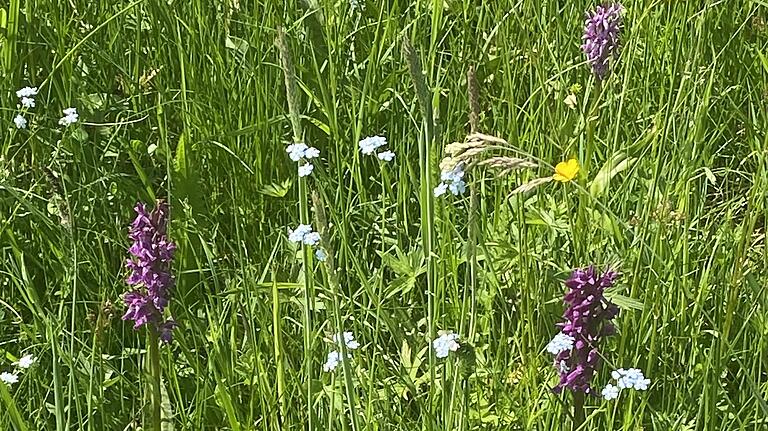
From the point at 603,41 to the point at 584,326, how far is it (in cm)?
71

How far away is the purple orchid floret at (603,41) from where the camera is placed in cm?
187

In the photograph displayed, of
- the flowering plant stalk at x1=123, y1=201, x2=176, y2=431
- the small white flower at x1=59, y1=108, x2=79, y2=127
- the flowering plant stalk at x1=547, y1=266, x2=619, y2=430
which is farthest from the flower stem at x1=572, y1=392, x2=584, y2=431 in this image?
the small white flower at x1=59, y1=108, x2=79, y2=127

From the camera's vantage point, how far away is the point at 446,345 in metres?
1.25

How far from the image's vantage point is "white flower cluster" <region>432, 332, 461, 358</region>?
1.23 metres

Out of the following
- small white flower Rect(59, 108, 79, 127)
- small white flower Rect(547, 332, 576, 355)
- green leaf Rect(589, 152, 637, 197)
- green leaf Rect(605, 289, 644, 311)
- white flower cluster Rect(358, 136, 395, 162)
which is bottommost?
green leaf Rect(605, 289, 644, 311)

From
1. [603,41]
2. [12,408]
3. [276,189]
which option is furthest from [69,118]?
[603,41]

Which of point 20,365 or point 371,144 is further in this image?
point 371,144

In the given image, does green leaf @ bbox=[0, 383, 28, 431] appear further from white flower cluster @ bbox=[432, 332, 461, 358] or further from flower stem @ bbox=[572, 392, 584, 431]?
flower stem @ bbox=[572, 392, 584, 431]

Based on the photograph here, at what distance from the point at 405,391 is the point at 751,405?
51cm

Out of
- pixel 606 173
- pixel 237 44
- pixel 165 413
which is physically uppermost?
pixel 237 44

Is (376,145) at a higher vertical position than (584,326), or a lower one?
higher

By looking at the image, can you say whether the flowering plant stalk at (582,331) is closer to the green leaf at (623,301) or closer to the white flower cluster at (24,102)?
the green leaf at (623,301)

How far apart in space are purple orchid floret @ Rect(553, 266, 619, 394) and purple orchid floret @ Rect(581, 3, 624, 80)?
0.62 meters

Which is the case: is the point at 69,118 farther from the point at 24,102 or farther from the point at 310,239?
the point at 310,239
